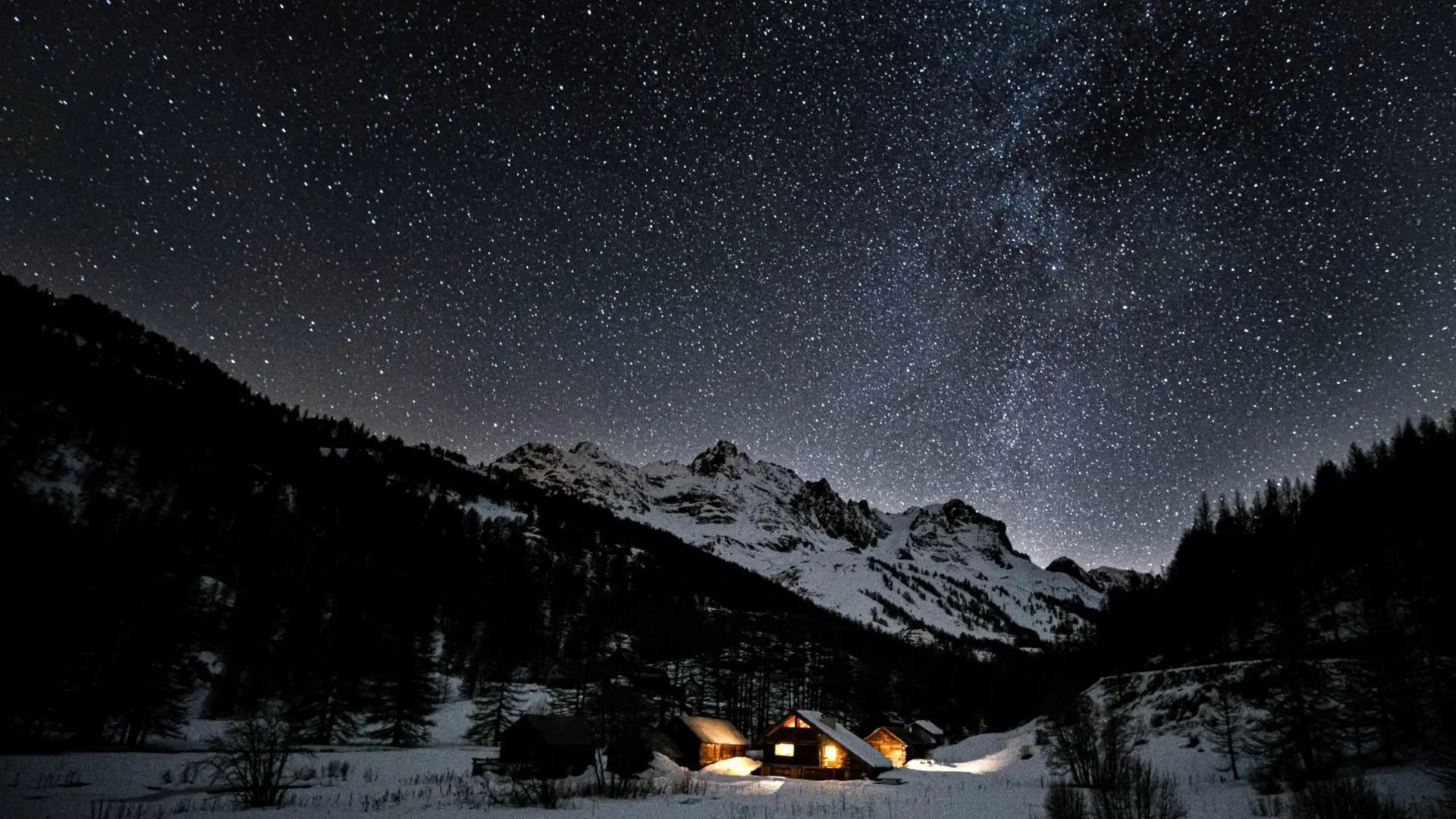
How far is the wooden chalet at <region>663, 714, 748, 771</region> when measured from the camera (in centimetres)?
5903

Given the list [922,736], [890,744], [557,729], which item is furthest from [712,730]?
[922,736]

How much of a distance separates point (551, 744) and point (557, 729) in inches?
92.8

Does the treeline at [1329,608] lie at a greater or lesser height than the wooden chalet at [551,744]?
greater

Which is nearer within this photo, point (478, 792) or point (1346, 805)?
point (1346, 805)

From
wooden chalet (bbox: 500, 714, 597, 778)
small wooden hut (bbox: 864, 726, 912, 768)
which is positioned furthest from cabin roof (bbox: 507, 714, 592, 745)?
small wooden hut (bbox: 864, 726, 912, 768)

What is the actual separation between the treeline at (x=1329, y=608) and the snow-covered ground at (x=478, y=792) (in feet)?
17.1

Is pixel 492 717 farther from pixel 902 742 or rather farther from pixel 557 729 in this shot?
pixel 902 742

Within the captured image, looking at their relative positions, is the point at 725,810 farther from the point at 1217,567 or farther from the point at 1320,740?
the point at 1217,567

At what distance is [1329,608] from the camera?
63469 millimetres

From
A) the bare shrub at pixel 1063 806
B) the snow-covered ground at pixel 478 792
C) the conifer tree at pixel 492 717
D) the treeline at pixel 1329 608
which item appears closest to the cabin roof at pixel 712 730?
the snow-covered ground at pixel 478 792

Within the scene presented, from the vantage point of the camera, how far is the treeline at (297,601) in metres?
49.9

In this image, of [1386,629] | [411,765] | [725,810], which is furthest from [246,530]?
[1386,629]

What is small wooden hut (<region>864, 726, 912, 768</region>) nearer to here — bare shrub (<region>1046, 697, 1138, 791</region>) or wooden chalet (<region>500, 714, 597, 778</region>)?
bare shrub (<region>1046, 697, 1138, 791</region>)

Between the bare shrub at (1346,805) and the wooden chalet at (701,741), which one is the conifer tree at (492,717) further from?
the bare shrub at (1346,805)
